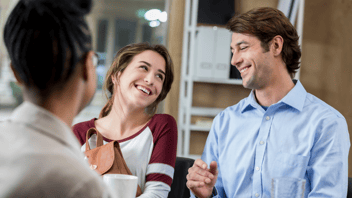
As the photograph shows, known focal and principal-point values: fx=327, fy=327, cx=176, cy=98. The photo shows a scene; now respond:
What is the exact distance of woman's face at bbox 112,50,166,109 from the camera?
4.75 ft

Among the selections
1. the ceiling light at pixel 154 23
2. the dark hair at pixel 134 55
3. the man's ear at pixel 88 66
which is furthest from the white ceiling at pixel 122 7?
the man's ear at pixel 88 66

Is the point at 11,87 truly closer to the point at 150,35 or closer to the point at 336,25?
the point at 150,35

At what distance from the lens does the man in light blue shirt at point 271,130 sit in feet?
3.76

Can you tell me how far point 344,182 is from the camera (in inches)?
44.3

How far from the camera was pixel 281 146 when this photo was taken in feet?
4.17

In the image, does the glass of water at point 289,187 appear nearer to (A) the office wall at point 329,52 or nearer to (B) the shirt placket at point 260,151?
(B) the shirt placket at point 260,151

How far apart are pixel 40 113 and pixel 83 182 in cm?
12

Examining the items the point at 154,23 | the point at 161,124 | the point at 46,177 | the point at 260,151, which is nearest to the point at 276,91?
the point at 260,151

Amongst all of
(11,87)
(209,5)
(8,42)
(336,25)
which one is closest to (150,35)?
(209,5)

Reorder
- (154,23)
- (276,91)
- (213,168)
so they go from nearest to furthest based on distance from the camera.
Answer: (213,168), (276,91), (154,23)

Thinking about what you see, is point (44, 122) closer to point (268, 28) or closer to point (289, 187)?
point (289, 187)

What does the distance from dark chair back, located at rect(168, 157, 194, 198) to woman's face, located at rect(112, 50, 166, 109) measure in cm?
31

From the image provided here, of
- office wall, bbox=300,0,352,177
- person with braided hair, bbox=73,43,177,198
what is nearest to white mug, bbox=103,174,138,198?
person with braided hair, bbox=73,43,177,198

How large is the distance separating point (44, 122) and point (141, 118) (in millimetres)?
1085
